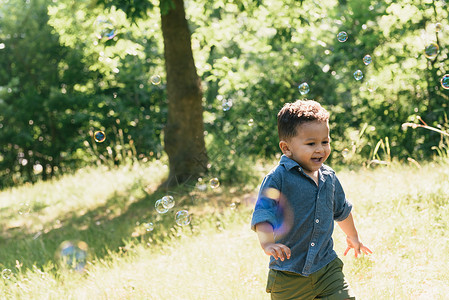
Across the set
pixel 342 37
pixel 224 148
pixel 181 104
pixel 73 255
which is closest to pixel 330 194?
pixel 342 37

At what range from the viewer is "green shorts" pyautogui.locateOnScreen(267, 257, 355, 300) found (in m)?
2.71

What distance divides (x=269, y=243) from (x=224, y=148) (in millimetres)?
6023

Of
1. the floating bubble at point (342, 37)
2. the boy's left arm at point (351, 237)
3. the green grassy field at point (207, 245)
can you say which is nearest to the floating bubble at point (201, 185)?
the green grassy field at point (207, 245)

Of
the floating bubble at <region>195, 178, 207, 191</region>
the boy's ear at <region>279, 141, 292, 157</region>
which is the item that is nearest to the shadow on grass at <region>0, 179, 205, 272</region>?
the floating bubble at <region>195, 178, 207, 191</region>

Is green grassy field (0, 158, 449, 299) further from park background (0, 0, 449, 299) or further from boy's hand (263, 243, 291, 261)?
boy's hand (263, 243, 291, 261)

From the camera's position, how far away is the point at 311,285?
2729 mm

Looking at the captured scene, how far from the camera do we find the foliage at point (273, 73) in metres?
8.34

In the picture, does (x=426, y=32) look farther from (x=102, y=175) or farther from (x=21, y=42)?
(x=21, y=42)

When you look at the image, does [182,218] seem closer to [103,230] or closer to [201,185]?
[103,230]

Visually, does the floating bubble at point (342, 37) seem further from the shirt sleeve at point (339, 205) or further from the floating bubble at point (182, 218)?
the shirt sleeve at point (339, 205)

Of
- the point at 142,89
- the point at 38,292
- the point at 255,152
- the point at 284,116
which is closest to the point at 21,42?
the point at 142,89

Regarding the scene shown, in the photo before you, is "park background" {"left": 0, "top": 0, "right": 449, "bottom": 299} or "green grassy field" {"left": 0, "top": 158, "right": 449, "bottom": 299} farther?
"park background" {"left": 0, "top": 0, "right": 449, "bottom": 299}

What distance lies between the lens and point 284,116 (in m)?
2.82

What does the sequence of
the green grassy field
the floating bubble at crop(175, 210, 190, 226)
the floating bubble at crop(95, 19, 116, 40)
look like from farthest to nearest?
the floating bubble at crop(95, 19, 116, 40), the floating bubble at crop(175, 210, 190, 226), the green grassy field
